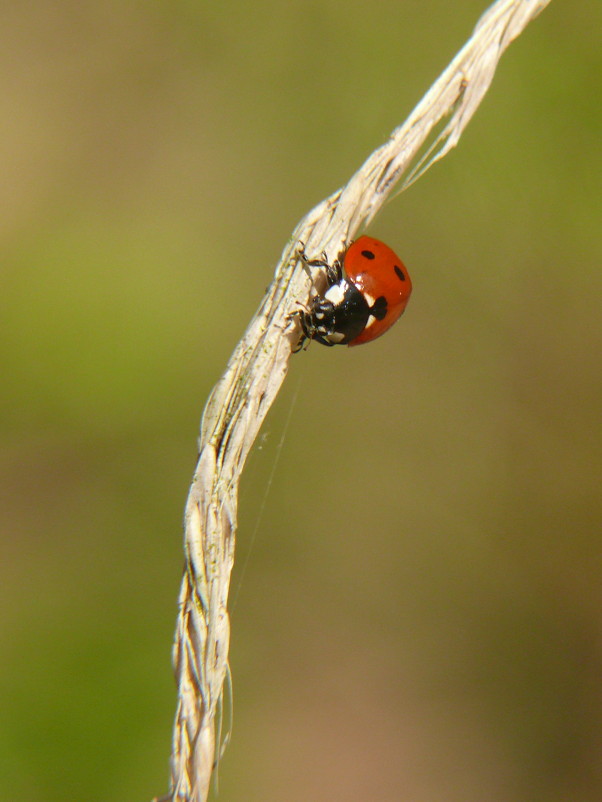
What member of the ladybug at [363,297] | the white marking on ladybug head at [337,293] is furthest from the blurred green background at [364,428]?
the white marking on ladybug head at [337,293]

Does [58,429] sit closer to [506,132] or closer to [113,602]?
[113,602]

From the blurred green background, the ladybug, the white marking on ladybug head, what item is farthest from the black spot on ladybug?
the blurred green background

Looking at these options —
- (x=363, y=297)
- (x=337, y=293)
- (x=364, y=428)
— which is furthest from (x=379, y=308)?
(x=364, y=428)

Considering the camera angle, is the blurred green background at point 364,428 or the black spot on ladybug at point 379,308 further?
the blurred green background at point 364,428

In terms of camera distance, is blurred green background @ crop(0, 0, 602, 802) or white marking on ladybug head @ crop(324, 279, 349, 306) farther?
blurred green background @ crop(0, 0, 602, 802)

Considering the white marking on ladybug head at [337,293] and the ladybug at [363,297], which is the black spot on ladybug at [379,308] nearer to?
the ladybug at [363,297]

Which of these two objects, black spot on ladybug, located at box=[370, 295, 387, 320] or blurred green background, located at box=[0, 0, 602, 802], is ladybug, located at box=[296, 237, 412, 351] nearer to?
black spot on ladybug, located at box=[370, 295, 387, 320]
